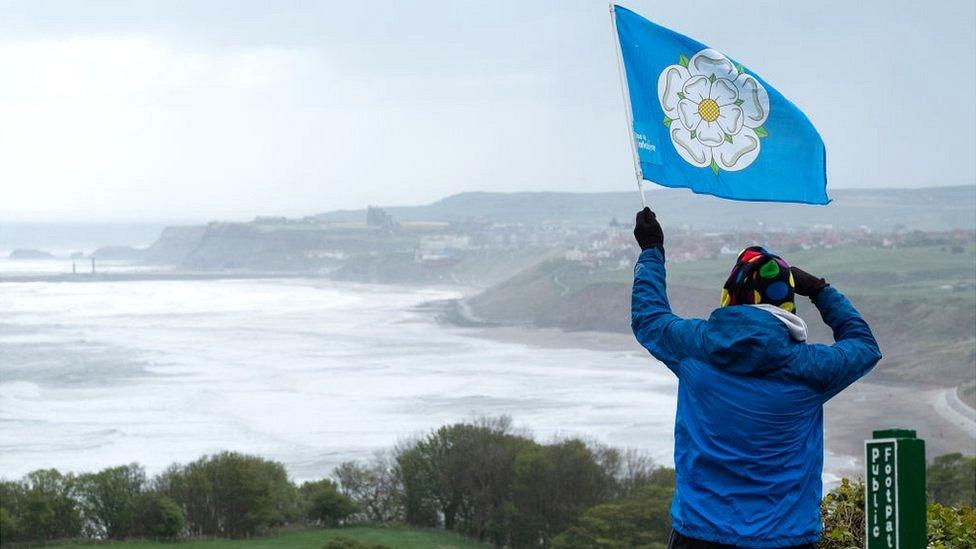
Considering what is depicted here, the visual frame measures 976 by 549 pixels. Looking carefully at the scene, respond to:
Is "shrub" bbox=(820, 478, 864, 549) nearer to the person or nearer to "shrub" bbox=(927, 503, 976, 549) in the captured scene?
"shrub" bbox=(927, 503, 976, 549)

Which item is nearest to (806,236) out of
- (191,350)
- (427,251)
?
(427,251)

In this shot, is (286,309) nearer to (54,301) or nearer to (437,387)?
(54,301)

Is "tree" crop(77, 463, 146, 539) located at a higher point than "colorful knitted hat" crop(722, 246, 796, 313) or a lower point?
lower

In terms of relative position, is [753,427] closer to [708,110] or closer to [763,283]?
[763,283]

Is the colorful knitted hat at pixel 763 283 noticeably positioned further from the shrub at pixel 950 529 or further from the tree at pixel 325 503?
the tree at pixel 325 503

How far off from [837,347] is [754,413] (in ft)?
0.82

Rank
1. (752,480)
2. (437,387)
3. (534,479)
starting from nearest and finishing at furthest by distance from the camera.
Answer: (752,480), (534,479), (437,387)

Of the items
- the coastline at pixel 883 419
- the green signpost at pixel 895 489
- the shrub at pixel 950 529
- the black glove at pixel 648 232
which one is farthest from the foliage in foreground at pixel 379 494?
the green signpost at pixel 895 489

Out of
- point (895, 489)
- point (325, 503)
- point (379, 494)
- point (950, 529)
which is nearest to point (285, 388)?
point (379, 494)

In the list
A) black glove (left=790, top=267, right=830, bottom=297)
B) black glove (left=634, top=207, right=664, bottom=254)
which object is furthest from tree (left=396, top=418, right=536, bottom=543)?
black glove (left=790, top=267, right=830, bottom=297)

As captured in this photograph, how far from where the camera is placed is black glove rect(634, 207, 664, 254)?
3.29 meters

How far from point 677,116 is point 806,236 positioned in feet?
421

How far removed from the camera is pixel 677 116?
446cm

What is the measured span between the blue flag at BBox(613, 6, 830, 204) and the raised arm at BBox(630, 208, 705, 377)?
103 centimetres
